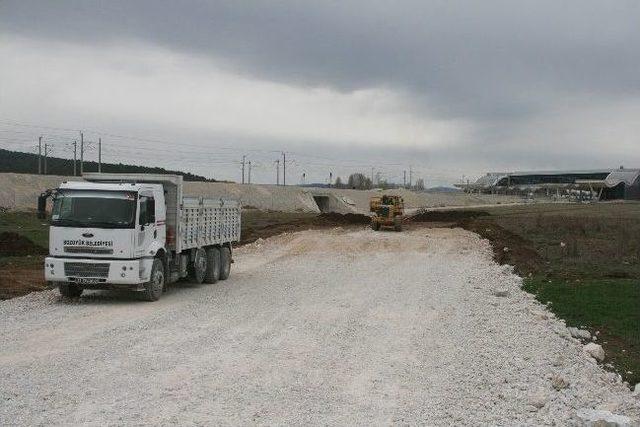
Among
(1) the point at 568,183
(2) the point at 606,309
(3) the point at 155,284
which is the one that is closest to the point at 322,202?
(3) the point at 155,284

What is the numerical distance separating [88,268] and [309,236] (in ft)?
70.8

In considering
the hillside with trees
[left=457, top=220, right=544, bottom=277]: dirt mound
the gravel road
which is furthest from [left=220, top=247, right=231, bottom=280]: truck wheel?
the hillside with trees

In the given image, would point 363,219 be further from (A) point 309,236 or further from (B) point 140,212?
(B) point 140,212

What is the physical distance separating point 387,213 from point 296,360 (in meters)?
34.0

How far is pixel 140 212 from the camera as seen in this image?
54.8 ft

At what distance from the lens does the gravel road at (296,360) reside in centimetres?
836

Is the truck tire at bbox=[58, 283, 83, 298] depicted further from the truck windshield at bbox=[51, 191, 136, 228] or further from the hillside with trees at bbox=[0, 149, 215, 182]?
the hillside with trees at bbox=[0, 149, 215, 182]

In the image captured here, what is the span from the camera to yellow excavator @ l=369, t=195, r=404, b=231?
44.3 metres

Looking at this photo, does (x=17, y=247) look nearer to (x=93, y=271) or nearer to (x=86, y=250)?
(x=86, y=250)

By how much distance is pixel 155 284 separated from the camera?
1712 centimetres

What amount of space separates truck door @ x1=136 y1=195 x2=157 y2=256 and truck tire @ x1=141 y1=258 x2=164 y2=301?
21.2 inches

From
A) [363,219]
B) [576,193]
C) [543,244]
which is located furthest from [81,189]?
[576,193]

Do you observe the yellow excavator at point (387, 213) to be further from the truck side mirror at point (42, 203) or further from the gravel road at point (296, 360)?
the truck side mirror at point (42, 203)

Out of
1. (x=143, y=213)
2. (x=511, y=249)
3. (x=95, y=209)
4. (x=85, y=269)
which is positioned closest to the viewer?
(x=85, y=269)
